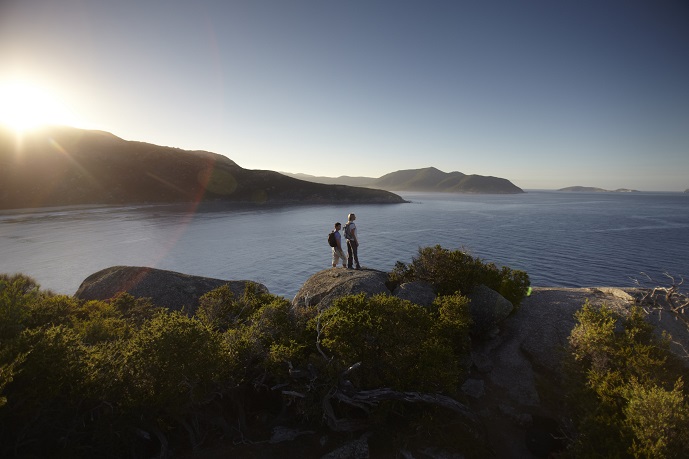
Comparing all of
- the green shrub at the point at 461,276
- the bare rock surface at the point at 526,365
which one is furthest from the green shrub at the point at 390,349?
the green shrub at the point at 461,276

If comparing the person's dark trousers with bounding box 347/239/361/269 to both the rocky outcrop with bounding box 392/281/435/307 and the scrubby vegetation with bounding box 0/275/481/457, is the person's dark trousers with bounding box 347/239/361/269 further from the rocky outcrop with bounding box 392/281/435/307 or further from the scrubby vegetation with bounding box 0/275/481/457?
the scrubby vegetation with bounding box 0/275/481/457

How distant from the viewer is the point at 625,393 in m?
8.72

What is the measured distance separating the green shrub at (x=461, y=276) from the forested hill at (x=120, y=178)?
136m

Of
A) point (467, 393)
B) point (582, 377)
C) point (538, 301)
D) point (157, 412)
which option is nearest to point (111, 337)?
point (157, 412)

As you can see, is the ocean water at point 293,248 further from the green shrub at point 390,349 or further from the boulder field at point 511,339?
the green shrub at point 390,349

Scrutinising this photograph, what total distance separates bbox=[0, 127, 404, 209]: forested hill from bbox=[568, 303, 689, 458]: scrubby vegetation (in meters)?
143

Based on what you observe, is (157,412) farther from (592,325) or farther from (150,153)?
(150,153)

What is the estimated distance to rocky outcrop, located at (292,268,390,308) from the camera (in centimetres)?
1581

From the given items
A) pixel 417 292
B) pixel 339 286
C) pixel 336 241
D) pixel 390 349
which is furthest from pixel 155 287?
pixel 390 349

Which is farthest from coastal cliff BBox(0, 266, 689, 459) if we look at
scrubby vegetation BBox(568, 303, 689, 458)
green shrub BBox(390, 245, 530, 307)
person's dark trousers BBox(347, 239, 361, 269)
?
person's dark trousers BBox(347, 239, 361, 269)

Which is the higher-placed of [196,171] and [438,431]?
[196,171]

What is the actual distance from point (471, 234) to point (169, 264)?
55085 millimetres

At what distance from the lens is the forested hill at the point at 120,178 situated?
112 meters

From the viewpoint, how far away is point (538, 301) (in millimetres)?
16781
